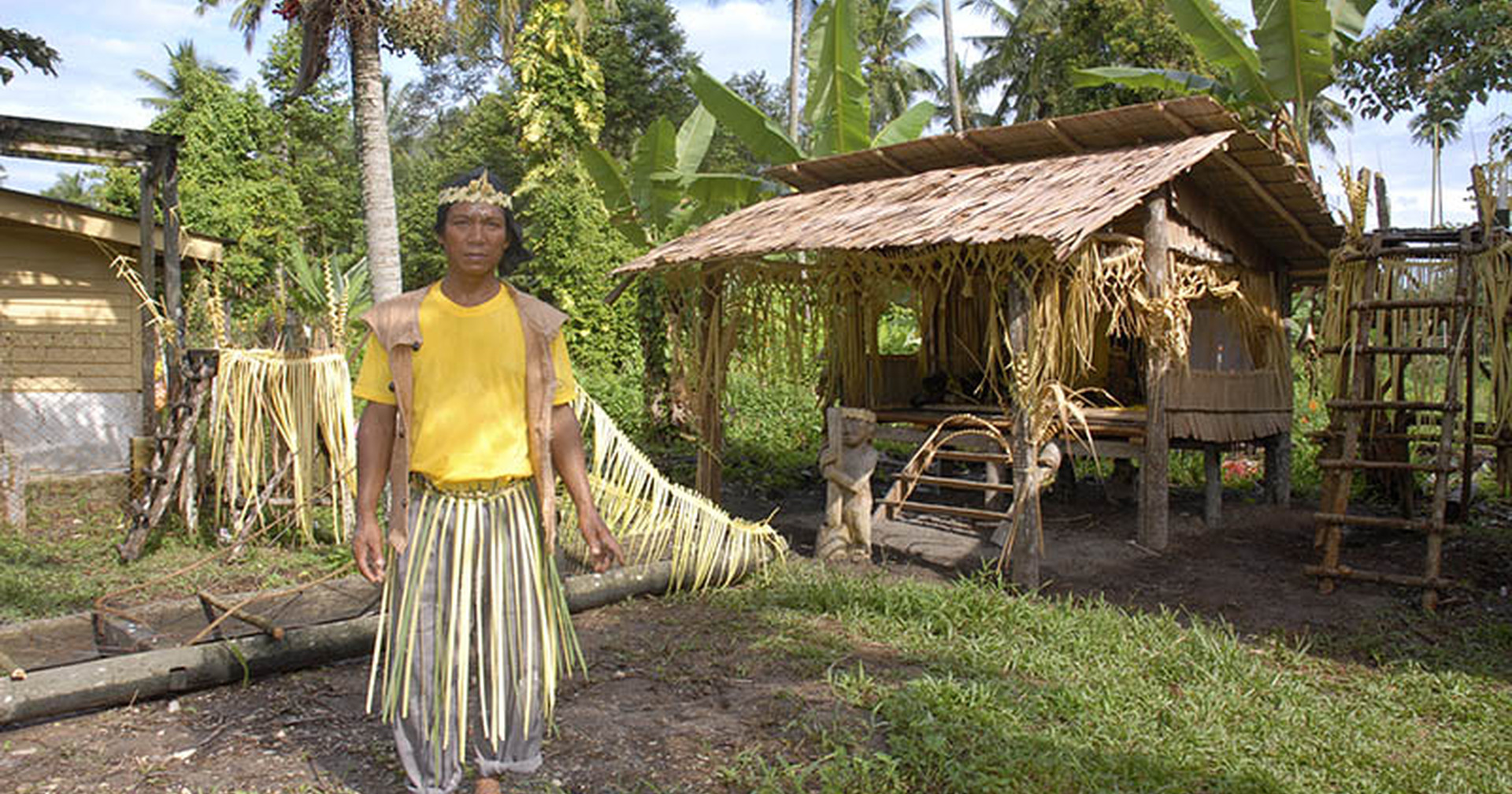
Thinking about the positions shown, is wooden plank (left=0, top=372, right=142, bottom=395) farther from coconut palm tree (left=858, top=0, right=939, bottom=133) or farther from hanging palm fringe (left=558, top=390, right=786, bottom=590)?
coconut palm tree (left=858, top=0, right=939, bottom=133)

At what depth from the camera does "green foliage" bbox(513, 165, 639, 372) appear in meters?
16.4

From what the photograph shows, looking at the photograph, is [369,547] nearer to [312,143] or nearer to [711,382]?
[711,382]

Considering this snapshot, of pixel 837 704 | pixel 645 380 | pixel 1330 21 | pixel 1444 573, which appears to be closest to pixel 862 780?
pixel 837 704

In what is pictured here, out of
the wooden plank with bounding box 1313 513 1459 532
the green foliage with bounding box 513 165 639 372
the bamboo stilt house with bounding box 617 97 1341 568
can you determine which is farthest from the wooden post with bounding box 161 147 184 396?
the green foliage with bounding box 513 165 639 372

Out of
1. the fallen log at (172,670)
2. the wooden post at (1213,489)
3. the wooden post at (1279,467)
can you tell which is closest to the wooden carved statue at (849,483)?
the wooden post at (1213,489)

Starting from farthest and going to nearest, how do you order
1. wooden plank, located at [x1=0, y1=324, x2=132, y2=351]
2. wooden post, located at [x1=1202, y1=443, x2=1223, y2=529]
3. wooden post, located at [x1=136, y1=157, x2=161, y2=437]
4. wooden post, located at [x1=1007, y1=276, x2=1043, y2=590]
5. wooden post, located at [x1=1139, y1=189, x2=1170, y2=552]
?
1. wooden plank, located at [x1=0, y1=324, x2=132, y2=351]
2. wooden post, located at [x1=1202, y1=443, x2=1223, y2=529]
3. wooden post, located at [x1=136, y1=157, x2=161, y2=437]
4. wooden post, located at [x1=1139, y1=189, x2=1170, y2=552]
5. wooden post, located at [x1=1007, y1=276, x2=1043, y2=590]

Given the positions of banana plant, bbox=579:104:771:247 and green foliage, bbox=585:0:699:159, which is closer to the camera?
banana plant, bbox=579:104:771:247

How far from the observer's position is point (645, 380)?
12.8 meters

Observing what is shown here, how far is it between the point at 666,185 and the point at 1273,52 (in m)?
5.61

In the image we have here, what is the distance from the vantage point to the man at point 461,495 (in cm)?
297

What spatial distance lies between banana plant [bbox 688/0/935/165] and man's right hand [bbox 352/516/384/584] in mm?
7166

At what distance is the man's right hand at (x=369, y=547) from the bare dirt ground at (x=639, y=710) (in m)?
0.85

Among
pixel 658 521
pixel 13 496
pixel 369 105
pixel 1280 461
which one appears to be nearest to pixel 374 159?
pixel 369 105

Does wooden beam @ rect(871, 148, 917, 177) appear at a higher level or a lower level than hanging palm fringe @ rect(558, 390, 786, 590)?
higher
